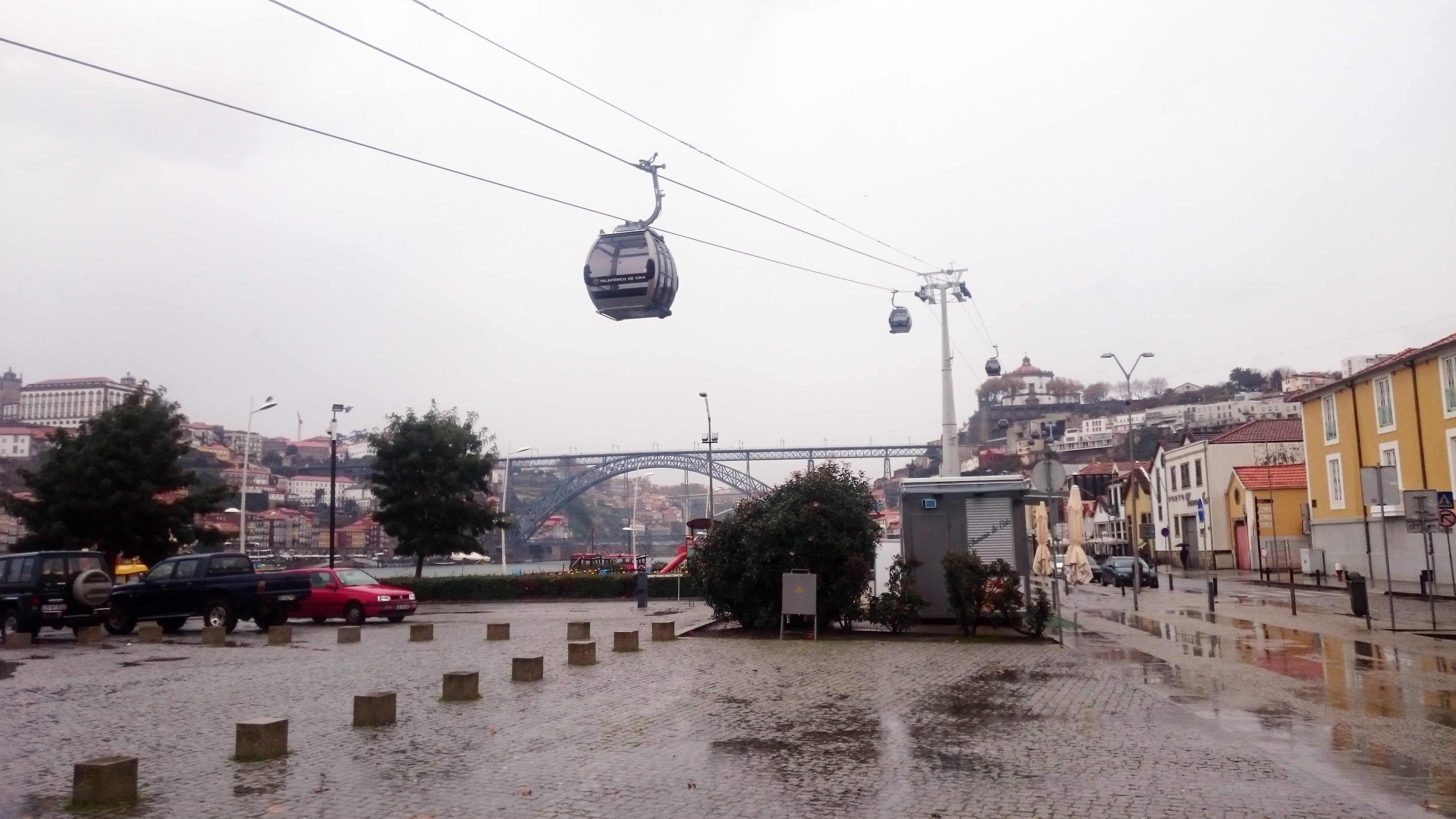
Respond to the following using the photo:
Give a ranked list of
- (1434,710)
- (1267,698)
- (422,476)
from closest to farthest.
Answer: (1434,710), (1267,698), (422,476)

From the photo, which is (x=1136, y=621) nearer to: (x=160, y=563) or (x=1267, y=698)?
(x=1267, y=698)

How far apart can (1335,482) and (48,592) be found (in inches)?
1685

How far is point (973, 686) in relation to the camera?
41.4 feet

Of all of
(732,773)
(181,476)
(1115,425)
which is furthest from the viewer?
(1115,425)

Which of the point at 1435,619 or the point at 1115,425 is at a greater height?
the point at 1115,425

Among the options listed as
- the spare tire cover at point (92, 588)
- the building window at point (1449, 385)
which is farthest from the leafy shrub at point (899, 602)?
the building window at point (1449, 385)

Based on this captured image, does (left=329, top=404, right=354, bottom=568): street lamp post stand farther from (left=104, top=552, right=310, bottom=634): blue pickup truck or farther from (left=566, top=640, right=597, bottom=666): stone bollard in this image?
(left=566, top=640, right=597, bottom=666): stone bollard

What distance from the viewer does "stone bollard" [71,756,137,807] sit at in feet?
23.5

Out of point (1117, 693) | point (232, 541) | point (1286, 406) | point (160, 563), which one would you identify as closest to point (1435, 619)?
point (1117, 693)

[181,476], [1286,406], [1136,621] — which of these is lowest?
[1136,621]

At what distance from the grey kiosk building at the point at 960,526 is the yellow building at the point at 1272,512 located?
33706 millimetres

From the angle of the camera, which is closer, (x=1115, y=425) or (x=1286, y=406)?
(x=1286, y=406)

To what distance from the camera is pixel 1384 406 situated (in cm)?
3747

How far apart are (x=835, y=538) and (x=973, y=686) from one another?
6.98m
